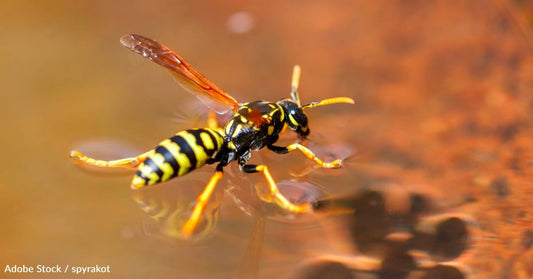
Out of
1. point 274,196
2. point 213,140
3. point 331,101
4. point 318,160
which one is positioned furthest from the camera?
point 331,101

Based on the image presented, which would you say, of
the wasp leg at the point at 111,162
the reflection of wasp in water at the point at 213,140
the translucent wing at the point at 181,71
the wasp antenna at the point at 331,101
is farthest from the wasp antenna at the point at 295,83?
the wasp leg at the point at 111,162

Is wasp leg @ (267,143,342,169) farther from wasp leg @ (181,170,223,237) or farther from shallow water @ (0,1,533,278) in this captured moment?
wasp leg @ (181,170,223,237)

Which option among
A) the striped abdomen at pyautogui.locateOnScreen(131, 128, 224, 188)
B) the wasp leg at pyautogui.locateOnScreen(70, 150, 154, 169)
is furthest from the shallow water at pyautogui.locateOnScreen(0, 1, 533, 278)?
the striped abdomen at pyautogui.locateOnScreen(131, 128, 224, 188)

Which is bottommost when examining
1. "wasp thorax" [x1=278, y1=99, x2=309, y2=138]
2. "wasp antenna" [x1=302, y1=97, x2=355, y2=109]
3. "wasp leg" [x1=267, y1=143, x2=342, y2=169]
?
"wasp leg" [x1=267, y1=143, x2=342, y2=169]

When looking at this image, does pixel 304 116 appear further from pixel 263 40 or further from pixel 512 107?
pixel 512 107

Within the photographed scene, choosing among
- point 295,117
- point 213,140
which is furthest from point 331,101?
point 213,140

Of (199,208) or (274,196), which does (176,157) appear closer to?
(199,208)
